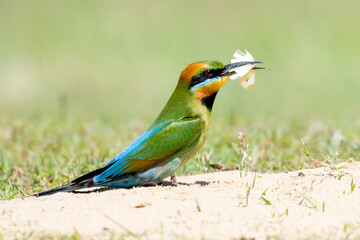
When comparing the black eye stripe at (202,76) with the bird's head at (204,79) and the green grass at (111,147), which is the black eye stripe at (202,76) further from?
the green grass at (111,147)

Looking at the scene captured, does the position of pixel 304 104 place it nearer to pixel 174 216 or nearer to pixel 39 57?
pixel 39 57

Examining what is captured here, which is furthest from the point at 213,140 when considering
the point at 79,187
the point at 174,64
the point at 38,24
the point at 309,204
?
the point at 38,24

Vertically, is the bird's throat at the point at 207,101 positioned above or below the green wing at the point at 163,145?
above

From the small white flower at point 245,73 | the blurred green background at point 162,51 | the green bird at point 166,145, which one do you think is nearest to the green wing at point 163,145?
the green bird at point 166,145

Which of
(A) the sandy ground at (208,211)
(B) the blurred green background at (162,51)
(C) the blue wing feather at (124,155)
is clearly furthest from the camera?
(B) the blurred green background at (162,51)

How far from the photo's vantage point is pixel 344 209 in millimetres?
3418

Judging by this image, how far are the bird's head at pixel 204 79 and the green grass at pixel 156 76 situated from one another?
94 cm

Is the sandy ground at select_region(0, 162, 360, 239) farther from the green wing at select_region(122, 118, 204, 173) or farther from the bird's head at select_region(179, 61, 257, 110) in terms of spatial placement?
the bird's head at select_region(179, 61, 257, 110)

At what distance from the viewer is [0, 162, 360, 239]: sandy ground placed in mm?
3127

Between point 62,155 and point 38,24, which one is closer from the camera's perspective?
point 62,155

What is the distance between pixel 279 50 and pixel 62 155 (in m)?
7.76

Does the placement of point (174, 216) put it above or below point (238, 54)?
below

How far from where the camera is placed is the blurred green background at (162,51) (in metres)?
10.7

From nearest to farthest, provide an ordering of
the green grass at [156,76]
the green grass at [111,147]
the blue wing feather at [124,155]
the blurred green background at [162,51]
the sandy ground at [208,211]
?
1. the sandy ground at [208,211]
2. the blue wing feather at [124,155]
3. the green grass at [111,147]
4. the green grass at [156,76]
5. the blurred green background at [162,51]
